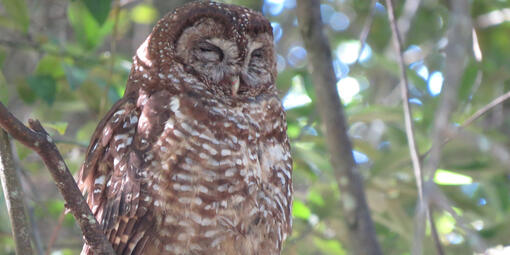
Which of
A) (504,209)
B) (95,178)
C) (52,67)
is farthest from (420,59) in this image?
(95,178)

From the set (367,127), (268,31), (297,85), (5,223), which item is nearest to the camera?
(268,31)

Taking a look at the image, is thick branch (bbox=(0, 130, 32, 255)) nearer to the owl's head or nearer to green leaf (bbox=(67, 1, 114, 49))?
the owl's head

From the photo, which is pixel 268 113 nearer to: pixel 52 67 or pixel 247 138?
pixel 247 138

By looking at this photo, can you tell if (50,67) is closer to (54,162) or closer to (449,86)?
(54,162)

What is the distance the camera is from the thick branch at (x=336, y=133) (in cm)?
295

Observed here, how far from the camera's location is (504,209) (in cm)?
390

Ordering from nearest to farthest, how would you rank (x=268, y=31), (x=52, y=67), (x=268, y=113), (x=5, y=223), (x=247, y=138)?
(x=247, y=138), (x=268, y=113), (x=268, y=31), (x=52, y=67), (x=5, y=223)

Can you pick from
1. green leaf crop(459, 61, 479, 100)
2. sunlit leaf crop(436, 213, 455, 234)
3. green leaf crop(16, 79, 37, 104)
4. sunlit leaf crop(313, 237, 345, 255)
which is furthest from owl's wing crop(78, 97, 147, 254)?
sunlit leaf crop(436, 213, 455, 234)

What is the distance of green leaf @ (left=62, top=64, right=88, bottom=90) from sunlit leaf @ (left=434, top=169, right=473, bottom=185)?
1.84m

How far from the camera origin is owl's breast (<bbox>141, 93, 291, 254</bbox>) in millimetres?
2449

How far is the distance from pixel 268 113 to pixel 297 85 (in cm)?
301

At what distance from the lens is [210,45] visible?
2.87 m

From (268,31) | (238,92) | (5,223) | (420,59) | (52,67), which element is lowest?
(5,223)

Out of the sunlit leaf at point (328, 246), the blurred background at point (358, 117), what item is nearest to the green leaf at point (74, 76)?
the blurred background at point (358, 117)
